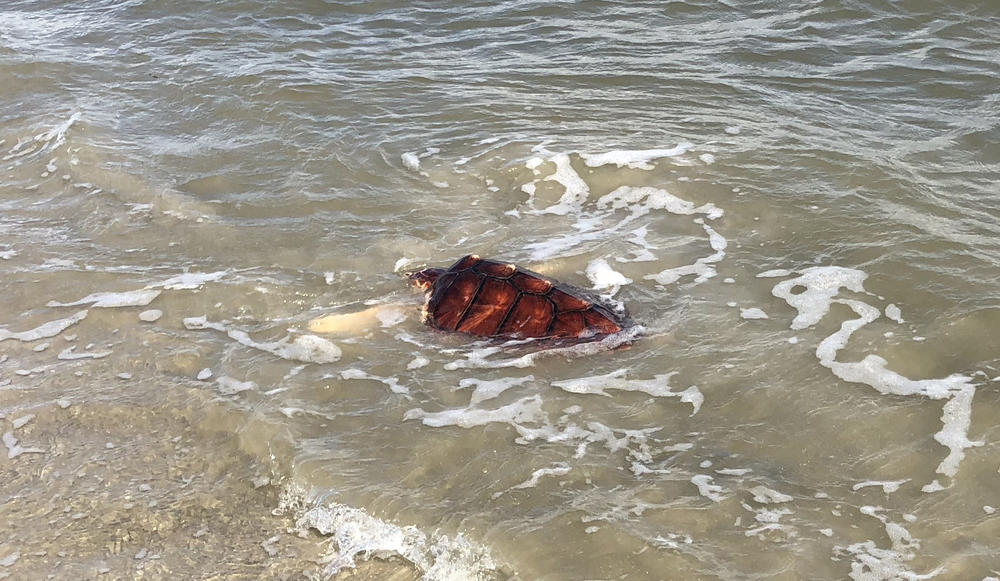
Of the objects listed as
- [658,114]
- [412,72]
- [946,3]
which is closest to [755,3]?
[946,3]

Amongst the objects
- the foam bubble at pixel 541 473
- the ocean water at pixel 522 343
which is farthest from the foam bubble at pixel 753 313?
the foam bubble at pixel 541 473

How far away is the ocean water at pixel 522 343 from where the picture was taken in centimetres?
375

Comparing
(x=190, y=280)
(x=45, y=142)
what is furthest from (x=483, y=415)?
(x=45, y=142)

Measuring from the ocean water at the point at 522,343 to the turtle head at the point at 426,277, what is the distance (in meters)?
0.15

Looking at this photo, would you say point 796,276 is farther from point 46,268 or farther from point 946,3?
point 946,3

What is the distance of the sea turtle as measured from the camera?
4.97 m

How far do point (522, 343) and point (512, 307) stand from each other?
0.21 meters

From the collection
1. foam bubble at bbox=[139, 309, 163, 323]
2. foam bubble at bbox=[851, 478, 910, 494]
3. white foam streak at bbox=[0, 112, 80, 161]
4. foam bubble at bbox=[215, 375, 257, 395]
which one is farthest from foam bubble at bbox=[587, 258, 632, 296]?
white foam streak at bbox=[0, 112, 80, 161]

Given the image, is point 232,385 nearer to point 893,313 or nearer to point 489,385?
point 489,385

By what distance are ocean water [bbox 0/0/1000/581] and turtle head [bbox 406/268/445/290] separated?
0.50 ft

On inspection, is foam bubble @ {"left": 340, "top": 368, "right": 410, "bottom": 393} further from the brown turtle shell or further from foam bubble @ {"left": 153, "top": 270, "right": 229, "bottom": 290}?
foam bubble @ {"left": 153, "top": 270, "right": 229, "bottom": 290}

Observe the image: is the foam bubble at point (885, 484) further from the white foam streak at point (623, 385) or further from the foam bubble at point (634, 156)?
the foam bubble at point (634, 156)

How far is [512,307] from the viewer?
504 cm

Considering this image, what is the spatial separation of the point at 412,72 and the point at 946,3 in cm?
628
